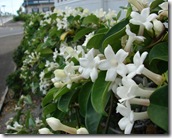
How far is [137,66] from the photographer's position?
19.7 inches

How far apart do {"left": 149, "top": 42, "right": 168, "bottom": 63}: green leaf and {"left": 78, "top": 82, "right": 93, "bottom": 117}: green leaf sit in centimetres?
16

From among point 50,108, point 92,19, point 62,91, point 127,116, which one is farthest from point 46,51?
point 127,116

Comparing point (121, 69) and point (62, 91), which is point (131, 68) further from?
point (62, 91)

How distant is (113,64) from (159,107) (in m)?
0.11

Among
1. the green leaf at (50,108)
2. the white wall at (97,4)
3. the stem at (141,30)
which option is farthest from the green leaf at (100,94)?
the white wall at (97,4)

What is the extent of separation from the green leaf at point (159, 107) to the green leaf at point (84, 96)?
193 mm

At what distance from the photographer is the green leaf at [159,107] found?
0.51 metres

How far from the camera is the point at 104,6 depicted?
1.47 meters

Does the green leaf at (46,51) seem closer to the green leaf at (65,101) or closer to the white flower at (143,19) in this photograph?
the green leaf at (65,101)

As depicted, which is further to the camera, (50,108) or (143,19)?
(50,108)

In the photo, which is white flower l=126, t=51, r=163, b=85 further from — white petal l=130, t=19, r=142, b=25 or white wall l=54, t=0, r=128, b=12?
white wall l=54, t=0, r=128, b=12

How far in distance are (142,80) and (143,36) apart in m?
0.08

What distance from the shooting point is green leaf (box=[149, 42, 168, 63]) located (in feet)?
1.90

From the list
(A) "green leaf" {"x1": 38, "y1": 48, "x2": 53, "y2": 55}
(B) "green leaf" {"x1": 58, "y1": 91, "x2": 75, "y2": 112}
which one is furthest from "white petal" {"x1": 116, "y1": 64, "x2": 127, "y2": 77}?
(A) "green leaf" {"x1": 38, "y1": 48, "x2": 53, "y2": 55}
